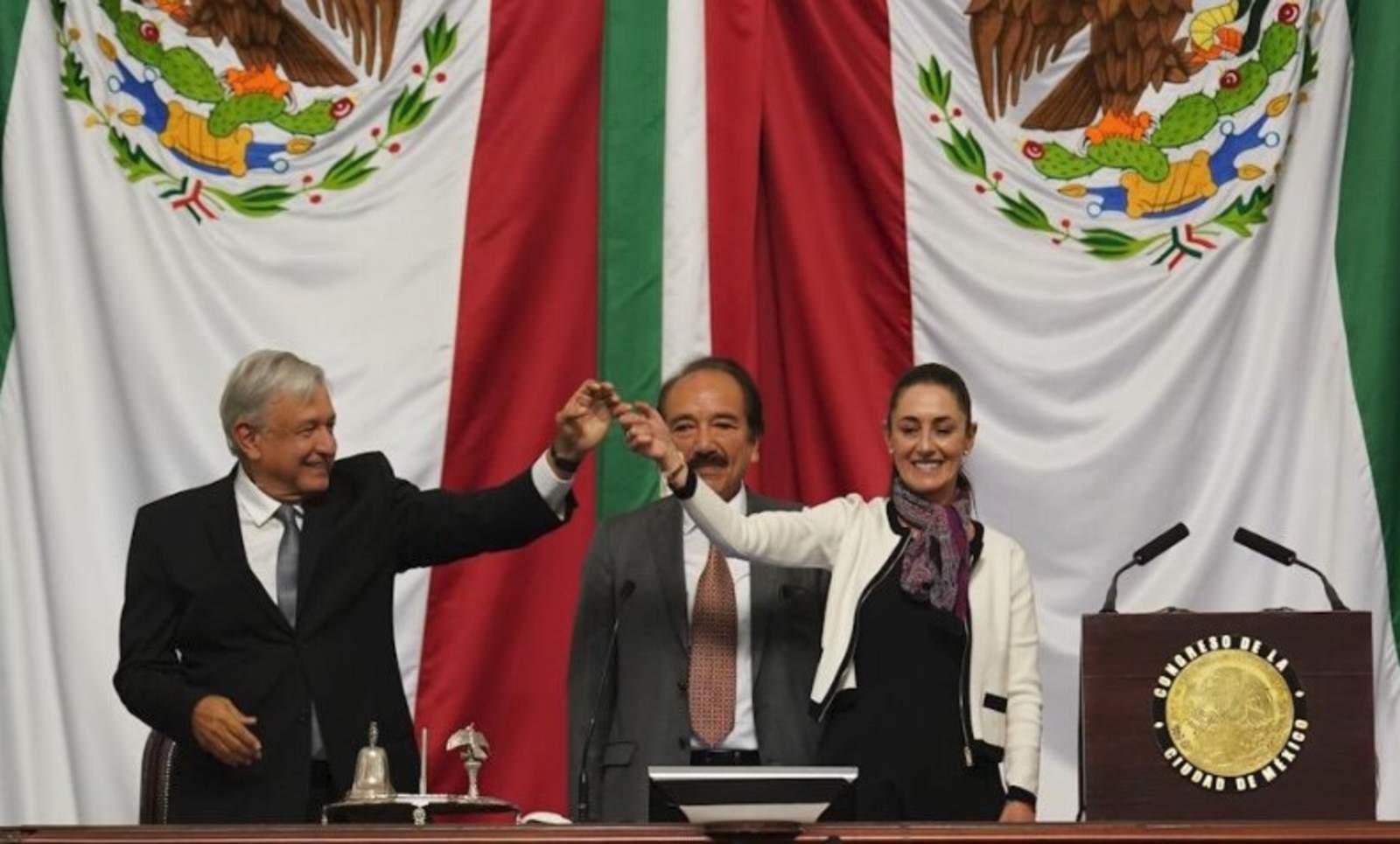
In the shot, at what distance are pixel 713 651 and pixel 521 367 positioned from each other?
117cm

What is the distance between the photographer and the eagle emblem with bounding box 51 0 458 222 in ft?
16.2

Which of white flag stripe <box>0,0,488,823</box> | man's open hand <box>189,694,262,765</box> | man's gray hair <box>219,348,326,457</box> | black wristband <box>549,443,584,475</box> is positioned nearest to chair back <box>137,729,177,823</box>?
man's open hand <box>189,694,262,765</box>

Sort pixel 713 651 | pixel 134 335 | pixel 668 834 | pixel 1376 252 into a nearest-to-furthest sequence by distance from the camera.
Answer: pixel 668 834 < pixel 713 651 < pixel 134 335 < pixel 1376 252

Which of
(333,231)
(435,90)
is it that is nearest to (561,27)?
(435,90)

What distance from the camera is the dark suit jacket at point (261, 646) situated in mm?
3645

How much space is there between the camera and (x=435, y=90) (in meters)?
4.99

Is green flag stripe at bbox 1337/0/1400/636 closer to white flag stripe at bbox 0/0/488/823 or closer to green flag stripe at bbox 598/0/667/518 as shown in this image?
green flag stripe at bbox 598/0/667/518

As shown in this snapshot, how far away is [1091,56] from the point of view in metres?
5.11

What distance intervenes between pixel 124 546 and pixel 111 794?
0.51 metres

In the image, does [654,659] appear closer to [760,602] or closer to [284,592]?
[760,602]

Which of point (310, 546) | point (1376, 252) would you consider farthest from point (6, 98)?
point (1376, 252)

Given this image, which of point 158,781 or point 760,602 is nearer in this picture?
point 158,781

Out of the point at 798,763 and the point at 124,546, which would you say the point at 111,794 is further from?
the point at 798,763

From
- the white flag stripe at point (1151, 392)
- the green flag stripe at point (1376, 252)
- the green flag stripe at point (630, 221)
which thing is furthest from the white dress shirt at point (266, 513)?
the green flag stripe at point (1376, 252)
